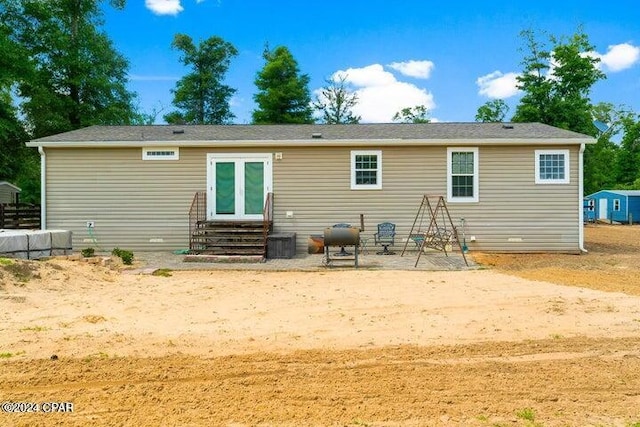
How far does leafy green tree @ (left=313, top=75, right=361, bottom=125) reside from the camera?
131 ft

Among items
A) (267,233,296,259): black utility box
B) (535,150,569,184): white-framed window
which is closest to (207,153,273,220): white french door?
(267,233,296,259): black utility box

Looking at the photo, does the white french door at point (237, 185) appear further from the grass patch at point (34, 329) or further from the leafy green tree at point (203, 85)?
the leafy green tree at point (203, 85)

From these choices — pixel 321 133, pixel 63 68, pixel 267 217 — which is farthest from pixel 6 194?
pixel 321 133

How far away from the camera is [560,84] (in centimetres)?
2906

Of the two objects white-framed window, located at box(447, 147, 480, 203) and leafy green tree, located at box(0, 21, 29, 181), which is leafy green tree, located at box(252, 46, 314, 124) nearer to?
leafy green tree, located at box(0, 21, 29, 181)

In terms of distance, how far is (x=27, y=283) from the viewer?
8289 millimetres

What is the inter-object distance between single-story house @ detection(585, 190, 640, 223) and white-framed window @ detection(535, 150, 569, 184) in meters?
23.6

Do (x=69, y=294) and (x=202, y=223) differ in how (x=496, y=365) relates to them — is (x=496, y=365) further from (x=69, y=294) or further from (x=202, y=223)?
(x=202, y=223)

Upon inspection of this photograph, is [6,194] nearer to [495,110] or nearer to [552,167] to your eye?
[552,167]

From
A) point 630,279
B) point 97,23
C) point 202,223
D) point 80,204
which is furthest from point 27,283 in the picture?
point 97,23

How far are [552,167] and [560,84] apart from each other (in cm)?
1798

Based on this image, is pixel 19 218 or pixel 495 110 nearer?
pixel 19 218

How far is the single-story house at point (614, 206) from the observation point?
112ft

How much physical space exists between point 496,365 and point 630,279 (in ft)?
22.5
